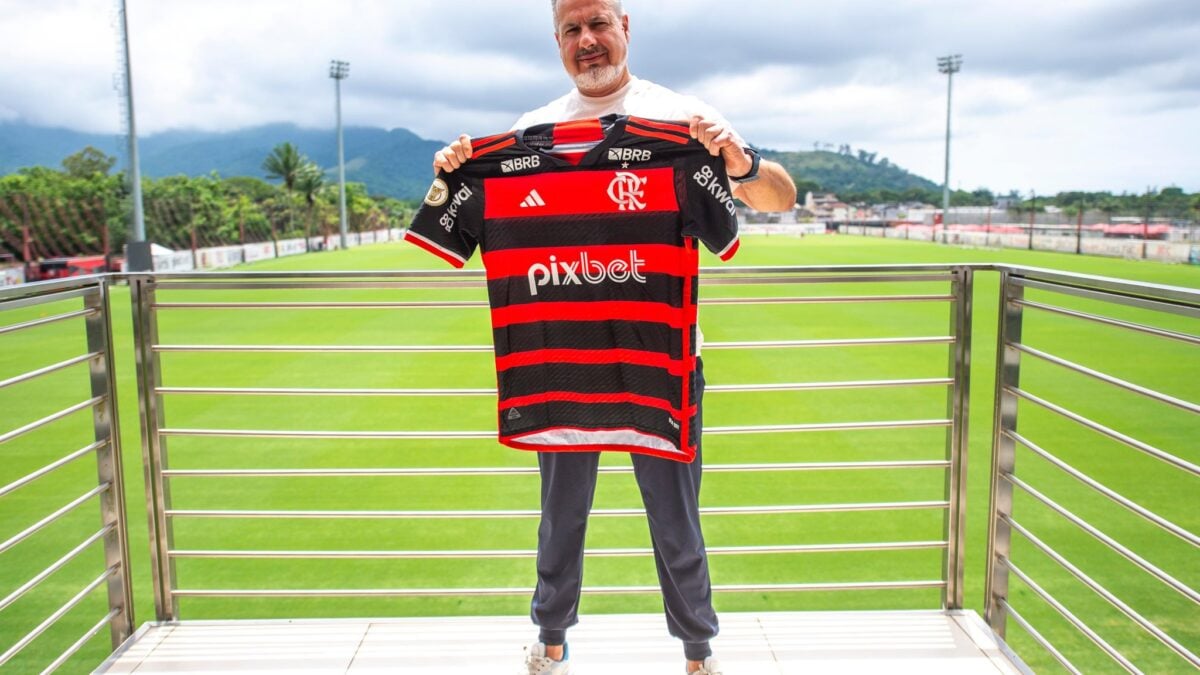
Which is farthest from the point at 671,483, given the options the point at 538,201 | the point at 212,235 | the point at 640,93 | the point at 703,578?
the point at 212,235

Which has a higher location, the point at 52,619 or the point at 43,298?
the point at 43,298

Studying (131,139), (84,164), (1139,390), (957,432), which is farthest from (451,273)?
(84,164)

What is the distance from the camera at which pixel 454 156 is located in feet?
6.01

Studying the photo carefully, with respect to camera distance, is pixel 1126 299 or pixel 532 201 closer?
pixel 1126 299

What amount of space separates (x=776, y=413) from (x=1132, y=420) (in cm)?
279

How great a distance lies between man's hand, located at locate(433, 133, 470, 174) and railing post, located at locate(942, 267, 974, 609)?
136cm

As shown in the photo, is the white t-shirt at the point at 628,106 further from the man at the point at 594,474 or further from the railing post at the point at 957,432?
the railing post at the point at 957,432

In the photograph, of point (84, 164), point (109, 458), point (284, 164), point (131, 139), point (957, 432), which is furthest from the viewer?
point (284, 164)

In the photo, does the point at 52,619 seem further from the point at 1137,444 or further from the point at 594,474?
the point at 1137,444

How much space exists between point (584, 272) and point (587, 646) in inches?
42.7

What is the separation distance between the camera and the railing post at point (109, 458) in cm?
223

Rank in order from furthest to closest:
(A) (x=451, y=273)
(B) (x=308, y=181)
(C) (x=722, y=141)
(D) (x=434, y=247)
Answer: (B) (x=308, y=181), (A) (x=451, y=273), (D) (x=434, y=247), (C) (x=722, y=141)

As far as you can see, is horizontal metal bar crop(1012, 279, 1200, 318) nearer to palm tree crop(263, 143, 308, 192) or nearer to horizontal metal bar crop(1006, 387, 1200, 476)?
horizontal metal bar crop(1006, 387, 1200, 476)

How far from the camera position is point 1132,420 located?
22.0 ft
